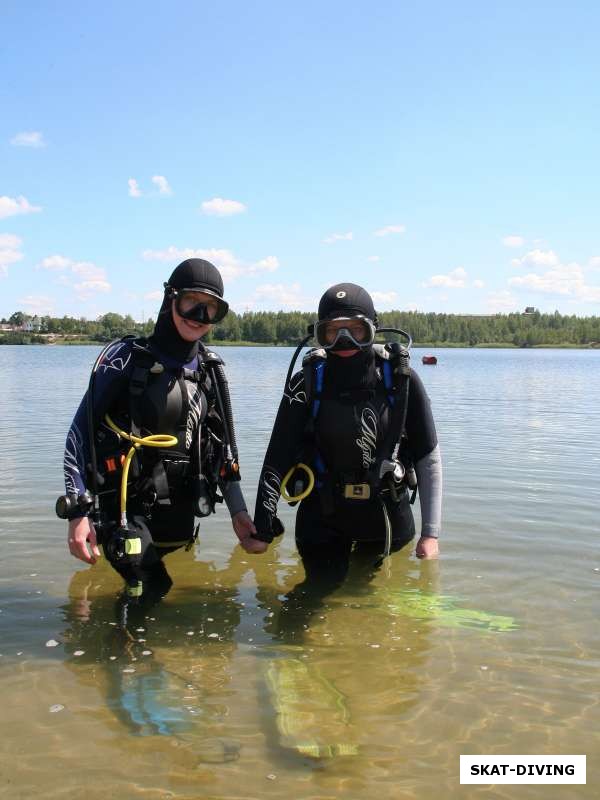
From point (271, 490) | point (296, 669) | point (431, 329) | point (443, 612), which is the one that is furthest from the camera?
point (431, 329)

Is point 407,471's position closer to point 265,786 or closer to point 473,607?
point 473,607

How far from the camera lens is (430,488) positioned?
435 cm

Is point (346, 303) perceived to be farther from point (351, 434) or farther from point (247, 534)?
point (247, 534)

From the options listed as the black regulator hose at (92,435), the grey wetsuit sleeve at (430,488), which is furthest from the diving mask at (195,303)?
the grey wetsuit sleeve at (430,488)

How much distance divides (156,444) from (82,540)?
0.63m

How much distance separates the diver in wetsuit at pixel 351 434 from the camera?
420 centimetres

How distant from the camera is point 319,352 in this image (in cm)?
438

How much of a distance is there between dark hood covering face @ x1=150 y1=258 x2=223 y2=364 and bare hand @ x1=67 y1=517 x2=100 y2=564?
106cm

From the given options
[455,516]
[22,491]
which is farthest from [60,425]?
[455,516]

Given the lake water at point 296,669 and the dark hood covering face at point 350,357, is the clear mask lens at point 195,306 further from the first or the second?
the lake water at point 296,669

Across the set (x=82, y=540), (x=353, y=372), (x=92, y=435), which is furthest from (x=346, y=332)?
(x=82, y=540)

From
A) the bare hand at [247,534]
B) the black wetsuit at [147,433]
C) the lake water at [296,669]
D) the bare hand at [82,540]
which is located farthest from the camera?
the bare hand at [247,534]

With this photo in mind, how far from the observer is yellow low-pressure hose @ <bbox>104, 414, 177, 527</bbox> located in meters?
3.87

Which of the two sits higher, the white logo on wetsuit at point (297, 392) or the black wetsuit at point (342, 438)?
the white logo on wetsuit at point (297, 392)
